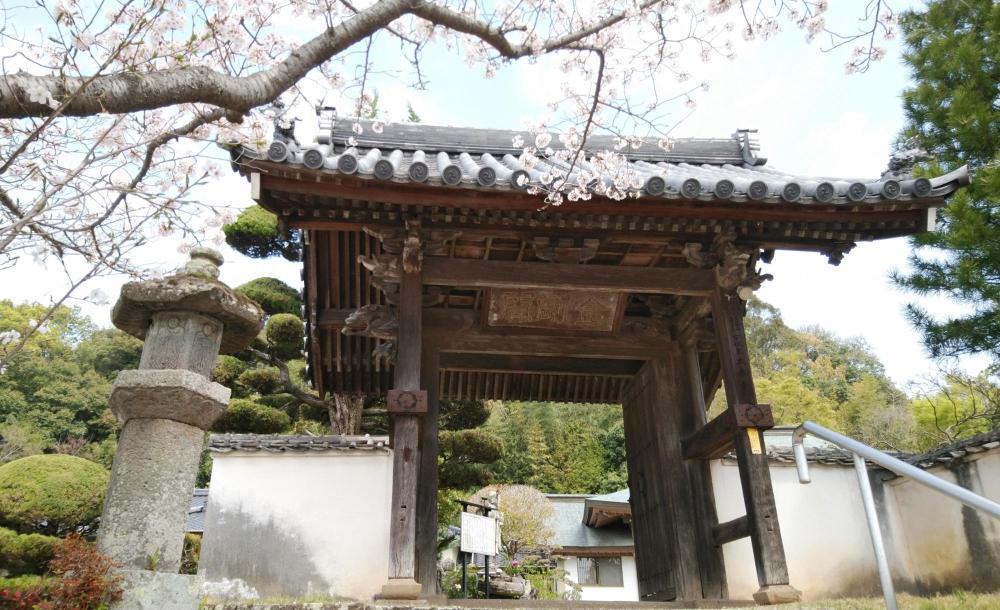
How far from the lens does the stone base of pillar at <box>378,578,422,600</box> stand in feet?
16.1

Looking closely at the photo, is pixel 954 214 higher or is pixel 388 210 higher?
pixel 954 214

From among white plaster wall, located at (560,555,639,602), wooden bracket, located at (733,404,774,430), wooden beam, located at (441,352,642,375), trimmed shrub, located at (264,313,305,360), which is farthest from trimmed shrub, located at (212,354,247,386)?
white plaster wall, located at (560,555,639,602)

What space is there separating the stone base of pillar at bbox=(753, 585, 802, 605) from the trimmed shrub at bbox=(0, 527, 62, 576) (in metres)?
7.58

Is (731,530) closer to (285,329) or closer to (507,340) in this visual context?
(507,340)

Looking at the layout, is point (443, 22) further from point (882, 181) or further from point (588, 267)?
point (882, 181)

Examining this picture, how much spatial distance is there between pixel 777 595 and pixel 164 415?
444 cm

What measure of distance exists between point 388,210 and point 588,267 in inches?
76.1

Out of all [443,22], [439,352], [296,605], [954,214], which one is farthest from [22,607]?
[954,214]

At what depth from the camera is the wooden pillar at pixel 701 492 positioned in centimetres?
655

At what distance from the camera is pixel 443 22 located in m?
3.74

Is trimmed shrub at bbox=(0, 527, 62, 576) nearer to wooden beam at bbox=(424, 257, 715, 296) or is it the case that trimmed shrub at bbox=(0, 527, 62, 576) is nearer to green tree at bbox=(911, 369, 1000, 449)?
wooden beam at bbox=(424, 257, 715, 296)

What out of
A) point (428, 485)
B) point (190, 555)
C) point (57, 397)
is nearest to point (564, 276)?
point (428, 485)

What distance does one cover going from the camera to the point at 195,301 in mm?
4359

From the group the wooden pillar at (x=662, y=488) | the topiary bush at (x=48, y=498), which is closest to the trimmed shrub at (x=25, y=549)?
the topiary bush at (x=48, y=498)
